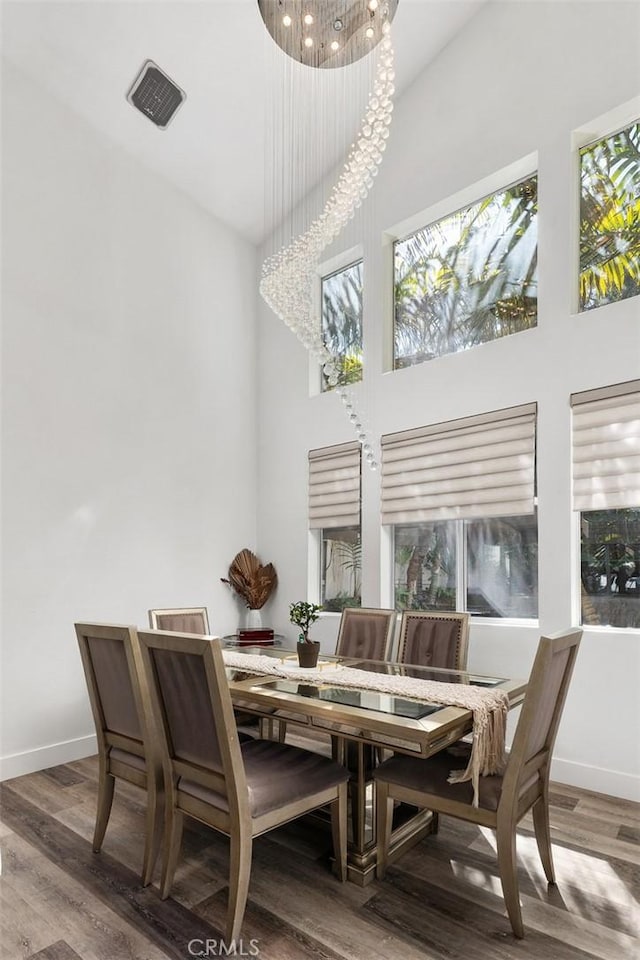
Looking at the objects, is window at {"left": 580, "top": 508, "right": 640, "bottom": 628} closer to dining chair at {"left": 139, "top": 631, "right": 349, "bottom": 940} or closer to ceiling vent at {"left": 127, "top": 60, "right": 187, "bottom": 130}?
dining chair at {"left": 139, "top": 631, "right": 349, "bottom": 940}

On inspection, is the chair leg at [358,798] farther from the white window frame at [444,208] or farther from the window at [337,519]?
the white window frame at [444,208]

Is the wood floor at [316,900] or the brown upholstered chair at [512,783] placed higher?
the brown upholstered chair at [512,783]

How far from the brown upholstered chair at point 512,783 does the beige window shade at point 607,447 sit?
1.40m

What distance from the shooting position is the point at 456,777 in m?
2.20

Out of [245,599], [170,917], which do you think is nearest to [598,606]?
[170,917]

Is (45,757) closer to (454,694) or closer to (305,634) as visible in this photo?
(305,634)

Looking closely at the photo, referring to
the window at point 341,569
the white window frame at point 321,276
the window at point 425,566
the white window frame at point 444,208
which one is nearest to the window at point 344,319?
the white window frame at point 321,276

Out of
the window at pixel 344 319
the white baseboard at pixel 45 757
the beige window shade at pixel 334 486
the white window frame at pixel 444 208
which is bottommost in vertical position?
the white baseboard at pixel 45 757

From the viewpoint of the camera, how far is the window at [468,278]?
4.02 metres

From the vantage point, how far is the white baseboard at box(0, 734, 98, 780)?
363 cm

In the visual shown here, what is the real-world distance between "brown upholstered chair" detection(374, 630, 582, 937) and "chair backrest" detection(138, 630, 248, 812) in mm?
679

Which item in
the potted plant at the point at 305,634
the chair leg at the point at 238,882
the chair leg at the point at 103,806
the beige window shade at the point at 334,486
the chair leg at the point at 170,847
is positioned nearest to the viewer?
the chair leg at the point at 238,882

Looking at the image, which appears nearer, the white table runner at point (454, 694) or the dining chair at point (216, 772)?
the dining chair at point (216, 772)

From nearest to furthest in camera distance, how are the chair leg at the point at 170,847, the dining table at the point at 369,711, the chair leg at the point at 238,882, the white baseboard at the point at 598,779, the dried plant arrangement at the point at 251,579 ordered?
the chair leg at the point at 238,882 < the dining table at the point at 369,711 < the chair leg at the point at 170,847 < the white baseboard at the point at 598,779 < the dried plant arrangement at the point at 251,579
